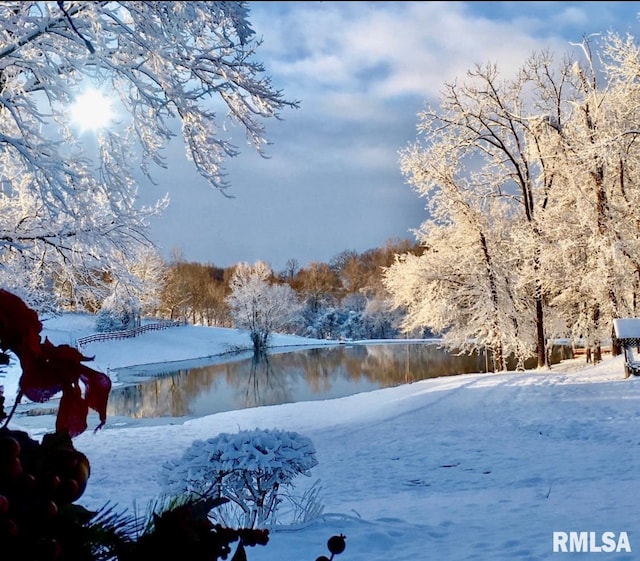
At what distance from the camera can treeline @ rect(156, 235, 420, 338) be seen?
66.4m

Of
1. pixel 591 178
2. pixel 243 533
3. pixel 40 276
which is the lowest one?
pixel 243 533

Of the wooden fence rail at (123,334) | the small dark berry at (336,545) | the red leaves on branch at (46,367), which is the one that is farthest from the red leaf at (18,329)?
the wooden fence rail at (123,334)

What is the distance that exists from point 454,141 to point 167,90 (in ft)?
55.2

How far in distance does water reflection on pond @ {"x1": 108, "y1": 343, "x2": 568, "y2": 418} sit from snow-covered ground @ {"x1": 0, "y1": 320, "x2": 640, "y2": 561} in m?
5.26

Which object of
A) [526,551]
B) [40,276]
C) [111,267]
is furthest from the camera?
[40,276]

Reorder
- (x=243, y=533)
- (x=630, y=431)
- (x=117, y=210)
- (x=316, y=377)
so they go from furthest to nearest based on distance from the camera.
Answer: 1. (x=316, y=377)
2. (x=630, y=431)
3. (x=117, y=210)
4. (x=243, y=533)

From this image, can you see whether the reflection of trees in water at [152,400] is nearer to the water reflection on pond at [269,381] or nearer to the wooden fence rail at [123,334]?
the water reflection on pond at [269,381]

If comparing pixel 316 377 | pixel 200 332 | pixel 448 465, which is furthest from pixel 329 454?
pixel 200 332

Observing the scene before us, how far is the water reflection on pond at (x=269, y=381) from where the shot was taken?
22.8 meters

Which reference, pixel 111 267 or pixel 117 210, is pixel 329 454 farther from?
pixel 117 210

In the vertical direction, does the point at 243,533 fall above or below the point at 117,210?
below

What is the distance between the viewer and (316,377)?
3053 cm

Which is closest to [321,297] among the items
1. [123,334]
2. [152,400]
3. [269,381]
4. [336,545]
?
[123,334]

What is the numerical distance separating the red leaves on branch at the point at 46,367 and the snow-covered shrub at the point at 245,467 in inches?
178
